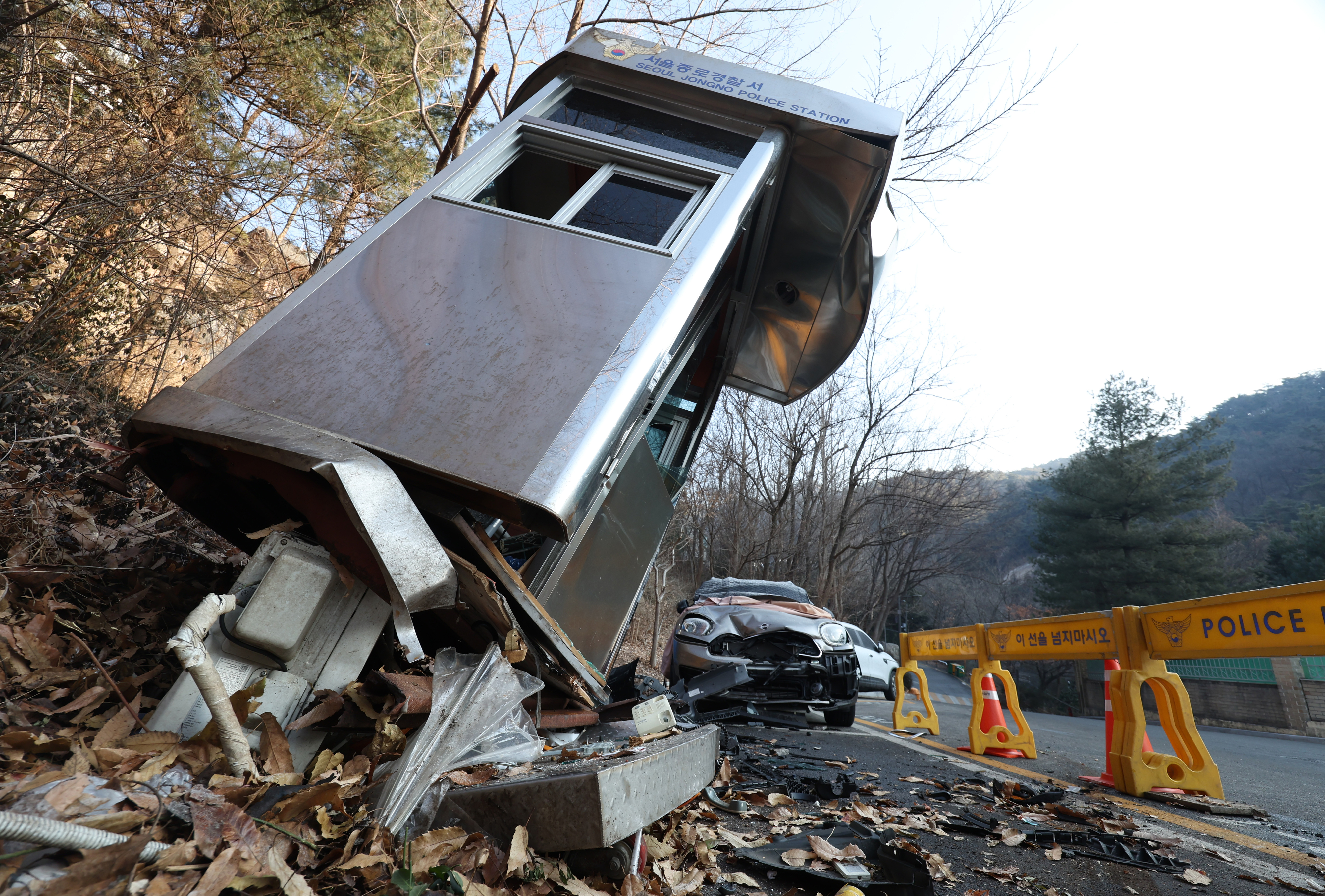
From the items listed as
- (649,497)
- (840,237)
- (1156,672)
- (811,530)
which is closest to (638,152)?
(840,237)

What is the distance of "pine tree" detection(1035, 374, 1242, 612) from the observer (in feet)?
96.4

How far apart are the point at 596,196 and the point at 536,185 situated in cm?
42

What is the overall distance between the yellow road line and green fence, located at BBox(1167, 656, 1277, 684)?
64.0ft

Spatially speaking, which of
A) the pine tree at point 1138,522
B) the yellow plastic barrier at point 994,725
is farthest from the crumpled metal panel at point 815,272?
the pine tree at point 1138,522

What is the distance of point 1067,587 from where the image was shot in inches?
1284

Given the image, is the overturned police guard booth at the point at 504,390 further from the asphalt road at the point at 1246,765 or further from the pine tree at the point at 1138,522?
the pine tree at the point at 1138,522

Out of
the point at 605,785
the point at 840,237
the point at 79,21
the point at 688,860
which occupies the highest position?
the point at 79,21

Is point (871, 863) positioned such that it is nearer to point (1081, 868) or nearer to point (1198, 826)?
point (1081, 868)

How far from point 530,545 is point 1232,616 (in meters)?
3.90

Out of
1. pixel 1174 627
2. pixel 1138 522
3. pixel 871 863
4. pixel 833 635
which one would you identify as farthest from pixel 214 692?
pixel 1138 522

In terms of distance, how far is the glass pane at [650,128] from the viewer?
3.34 metres

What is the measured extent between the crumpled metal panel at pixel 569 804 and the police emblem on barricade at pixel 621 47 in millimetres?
3539

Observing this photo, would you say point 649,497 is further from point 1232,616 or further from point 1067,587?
point 1067,587

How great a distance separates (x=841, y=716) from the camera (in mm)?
6469
